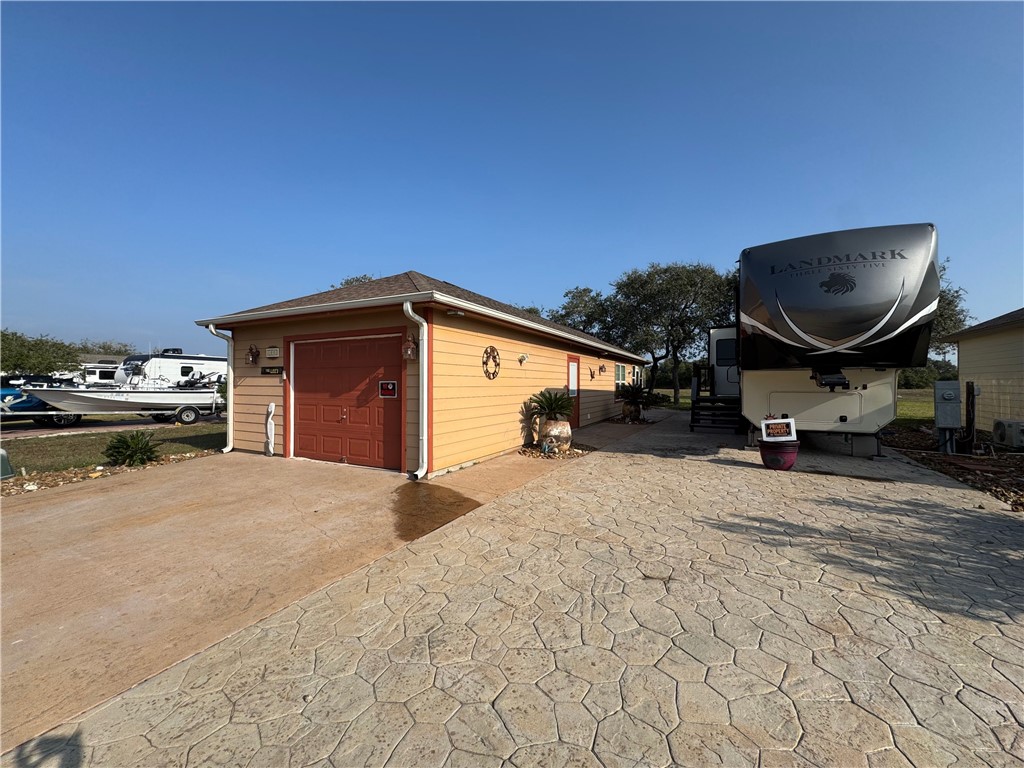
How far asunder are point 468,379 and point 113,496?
5117mm

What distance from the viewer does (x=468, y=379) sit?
7.16m

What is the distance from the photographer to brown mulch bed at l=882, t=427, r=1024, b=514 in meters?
5.50

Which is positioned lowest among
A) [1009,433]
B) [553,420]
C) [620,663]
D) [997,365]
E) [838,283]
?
[620,663]

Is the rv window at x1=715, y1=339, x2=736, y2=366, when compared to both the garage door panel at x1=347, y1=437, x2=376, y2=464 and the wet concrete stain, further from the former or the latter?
the garage door panel at x1=347, y1=437, x2=376, y2=464

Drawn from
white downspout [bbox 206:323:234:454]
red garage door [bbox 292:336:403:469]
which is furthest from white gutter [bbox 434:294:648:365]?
white downspout [bbox 206:323:234:454]

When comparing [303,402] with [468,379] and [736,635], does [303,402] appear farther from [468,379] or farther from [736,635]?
[736,635]

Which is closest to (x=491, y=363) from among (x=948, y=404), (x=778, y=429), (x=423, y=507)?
(x=423, y=507)

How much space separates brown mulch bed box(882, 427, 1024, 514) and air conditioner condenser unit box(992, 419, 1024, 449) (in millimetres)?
266

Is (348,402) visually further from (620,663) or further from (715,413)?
(715,413)

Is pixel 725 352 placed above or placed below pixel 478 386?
above

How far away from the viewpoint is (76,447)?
32.5 feet

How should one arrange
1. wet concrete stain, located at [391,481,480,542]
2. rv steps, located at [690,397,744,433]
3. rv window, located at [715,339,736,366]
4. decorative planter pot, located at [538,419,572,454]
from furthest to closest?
1. rv window, located at [715,339,736,366]
2. rv steps, located at [690,397,744,433]
3. decorative planter pot, located at [538,419,572,454]
4. wet concrete stain, located at [391,481,480,542]

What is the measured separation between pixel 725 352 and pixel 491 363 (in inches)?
342

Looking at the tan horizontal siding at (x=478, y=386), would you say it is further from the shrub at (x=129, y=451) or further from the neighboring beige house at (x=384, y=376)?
the shrub at (x=129, y=451)
